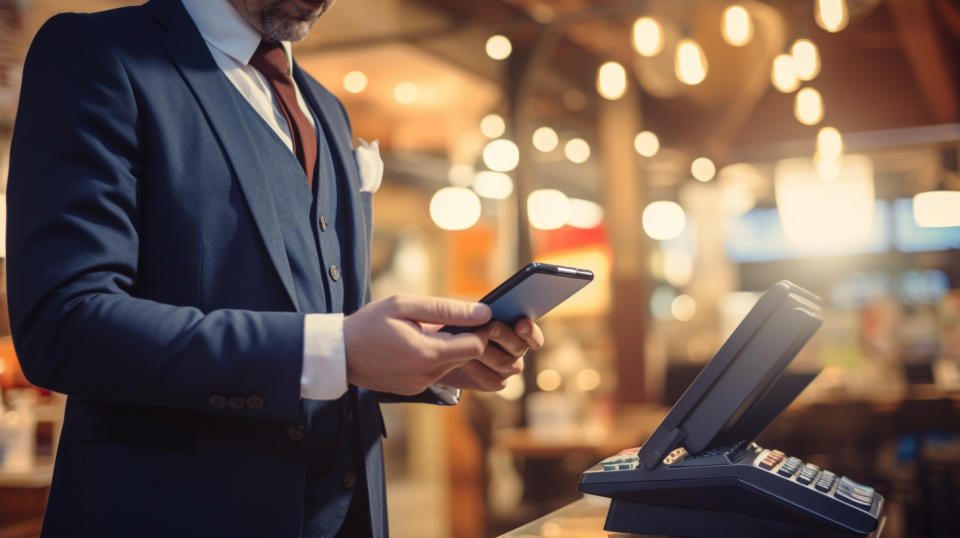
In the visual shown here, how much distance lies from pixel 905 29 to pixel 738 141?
347 cm

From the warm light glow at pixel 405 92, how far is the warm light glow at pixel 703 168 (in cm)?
426

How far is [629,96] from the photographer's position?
26.8 feet

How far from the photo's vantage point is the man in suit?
0.90 metres

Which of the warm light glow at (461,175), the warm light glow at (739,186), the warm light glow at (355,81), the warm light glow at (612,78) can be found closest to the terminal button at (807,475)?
the warm light glow at (612,78)

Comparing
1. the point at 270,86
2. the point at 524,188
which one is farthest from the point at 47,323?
the point at 524,188

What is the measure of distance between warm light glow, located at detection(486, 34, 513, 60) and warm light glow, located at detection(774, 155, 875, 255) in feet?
15.8

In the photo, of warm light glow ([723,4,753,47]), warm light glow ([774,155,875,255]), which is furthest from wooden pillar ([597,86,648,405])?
warm light glow ([723,4,753,47])

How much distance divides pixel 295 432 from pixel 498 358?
298 millimetres

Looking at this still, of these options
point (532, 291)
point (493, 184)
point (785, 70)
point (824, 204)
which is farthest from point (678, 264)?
point (532, 291)

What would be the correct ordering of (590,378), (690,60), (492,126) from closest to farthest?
(690,60) < (492,126) < (590,378)

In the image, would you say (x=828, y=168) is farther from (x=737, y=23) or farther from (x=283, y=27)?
(x=283, y=27)

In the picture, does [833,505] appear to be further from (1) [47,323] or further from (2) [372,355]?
(1) [47,323]

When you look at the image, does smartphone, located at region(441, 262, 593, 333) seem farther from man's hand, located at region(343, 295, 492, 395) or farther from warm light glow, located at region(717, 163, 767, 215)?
warm light glow, located at region(717, 163, 767, 215)

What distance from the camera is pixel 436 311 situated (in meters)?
0.90
